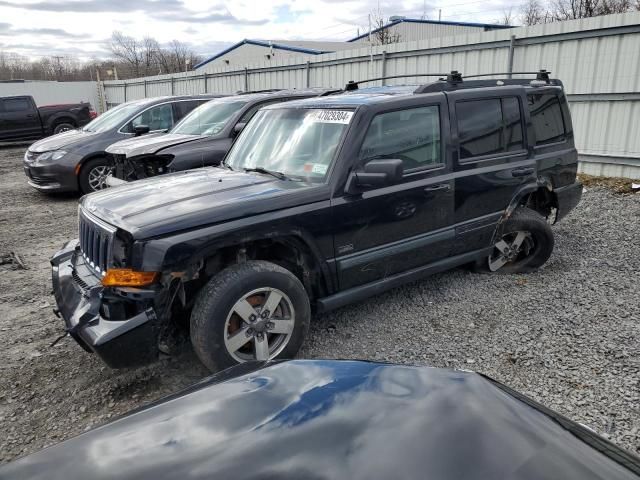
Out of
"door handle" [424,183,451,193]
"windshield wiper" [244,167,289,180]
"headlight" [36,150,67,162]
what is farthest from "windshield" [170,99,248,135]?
"door handle" [424,183,451,193]

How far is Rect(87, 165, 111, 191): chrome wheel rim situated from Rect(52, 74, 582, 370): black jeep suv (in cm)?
552

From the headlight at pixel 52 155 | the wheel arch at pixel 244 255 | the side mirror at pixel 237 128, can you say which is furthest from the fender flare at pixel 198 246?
the headlight at pixel 52 155

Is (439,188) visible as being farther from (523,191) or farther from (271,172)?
(271,172)

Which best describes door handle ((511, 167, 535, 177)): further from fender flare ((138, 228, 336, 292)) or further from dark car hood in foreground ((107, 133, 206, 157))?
dark car hood in foreground ((107, 133, 206, 157))

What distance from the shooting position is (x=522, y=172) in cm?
478

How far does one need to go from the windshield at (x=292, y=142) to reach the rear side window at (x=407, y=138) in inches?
9.7

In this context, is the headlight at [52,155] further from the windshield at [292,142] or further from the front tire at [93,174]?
the windshield at [292,142]

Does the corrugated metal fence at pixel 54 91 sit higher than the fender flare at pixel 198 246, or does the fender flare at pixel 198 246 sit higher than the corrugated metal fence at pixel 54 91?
the corrugated metal fence at pixel 54 91

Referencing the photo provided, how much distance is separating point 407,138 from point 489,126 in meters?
0.97

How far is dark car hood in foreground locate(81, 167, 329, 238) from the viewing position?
10.2 ft

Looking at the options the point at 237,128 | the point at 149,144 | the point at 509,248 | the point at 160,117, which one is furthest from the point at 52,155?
the point at 509,248

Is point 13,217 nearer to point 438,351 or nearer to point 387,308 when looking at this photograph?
point 387,308

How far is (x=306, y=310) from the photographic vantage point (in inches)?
138

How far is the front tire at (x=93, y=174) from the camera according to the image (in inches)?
356
